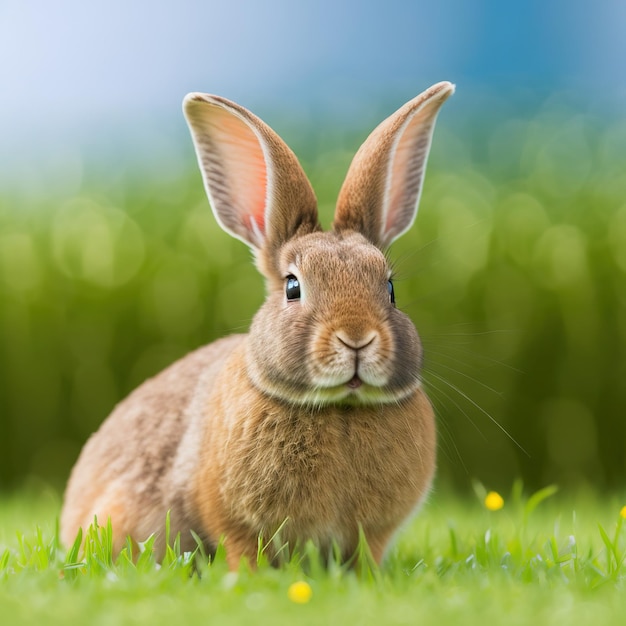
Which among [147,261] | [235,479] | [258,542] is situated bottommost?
[258,542]

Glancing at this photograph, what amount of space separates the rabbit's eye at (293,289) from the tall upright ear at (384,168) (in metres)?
0.43

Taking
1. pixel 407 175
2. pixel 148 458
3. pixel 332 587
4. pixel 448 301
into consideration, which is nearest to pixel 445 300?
pixel 448 301

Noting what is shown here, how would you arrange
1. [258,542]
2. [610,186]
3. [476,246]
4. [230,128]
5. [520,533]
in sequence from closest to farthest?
[258,542], [230,128], [520,533], [476,246], [610,186]

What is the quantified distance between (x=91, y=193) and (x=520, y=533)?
4.62m

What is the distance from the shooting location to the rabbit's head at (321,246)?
3391 millimetres

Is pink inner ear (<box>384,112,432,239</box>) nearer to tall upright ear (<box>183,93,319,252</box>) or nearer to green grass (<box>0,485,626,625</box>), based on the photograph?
tall upright ear (<box>183,93,319,252</box>)

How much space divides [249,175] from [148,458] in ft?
4.22

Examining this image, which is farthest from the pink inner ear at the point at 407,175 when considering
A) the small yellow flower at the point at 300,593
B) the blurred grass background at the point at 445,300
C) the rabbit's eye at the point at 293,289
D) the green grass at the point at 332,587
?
the blurred grass background at the point at 445,300

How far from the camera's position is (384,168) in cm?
402

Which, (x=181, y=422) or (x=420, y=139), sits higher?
(x=420, y=139)

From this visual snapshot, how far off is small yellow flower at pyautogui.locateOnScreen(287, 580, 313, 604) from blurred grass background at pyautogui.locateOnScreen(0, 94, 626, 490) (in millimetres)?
3716

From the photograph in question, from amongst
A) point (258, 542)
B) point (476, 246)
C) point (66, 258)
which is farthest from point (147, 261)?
point (258, 542)

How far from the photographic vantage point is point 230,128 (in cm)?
404

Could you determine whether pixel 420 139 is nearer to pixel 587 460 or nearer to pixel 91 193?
pixel 587 460
